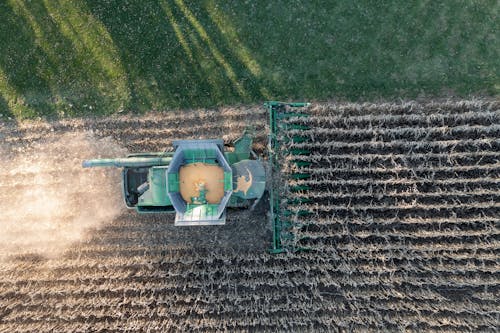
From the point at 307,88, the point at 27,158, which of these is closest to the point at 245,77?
the point at 307,88

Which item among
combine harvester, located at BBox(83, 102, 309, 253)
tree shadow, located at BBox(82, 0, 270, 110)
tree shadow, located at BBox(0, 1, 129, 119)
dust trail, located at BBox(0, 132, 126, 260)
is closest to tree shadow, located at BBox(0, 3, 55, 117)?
tree shadow, located at BBox(0, 1, 129, 119)

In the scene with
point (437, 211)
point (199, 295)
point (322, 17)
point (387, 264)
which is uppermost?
point (322, 17)

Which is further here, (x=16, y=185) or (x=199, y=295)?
(x=16, y=185)

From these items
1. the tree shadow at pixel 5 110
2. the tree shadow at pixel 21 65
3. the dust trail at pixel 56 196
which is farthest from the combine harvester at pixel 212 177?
the tree shadow at pixel 5 110

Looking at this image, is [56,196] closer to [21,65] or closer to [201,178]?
[21,65]

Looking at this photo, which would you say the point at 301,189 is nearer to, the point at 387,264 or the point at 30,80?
the point at 387,264

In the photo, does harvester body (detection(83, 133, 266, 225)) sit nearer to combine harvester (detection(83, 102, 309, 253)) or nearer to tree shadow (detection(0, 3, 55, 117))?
combine harvester (detection(83, 102, 309, 253))

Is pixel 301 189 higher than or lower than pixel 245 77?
lower
